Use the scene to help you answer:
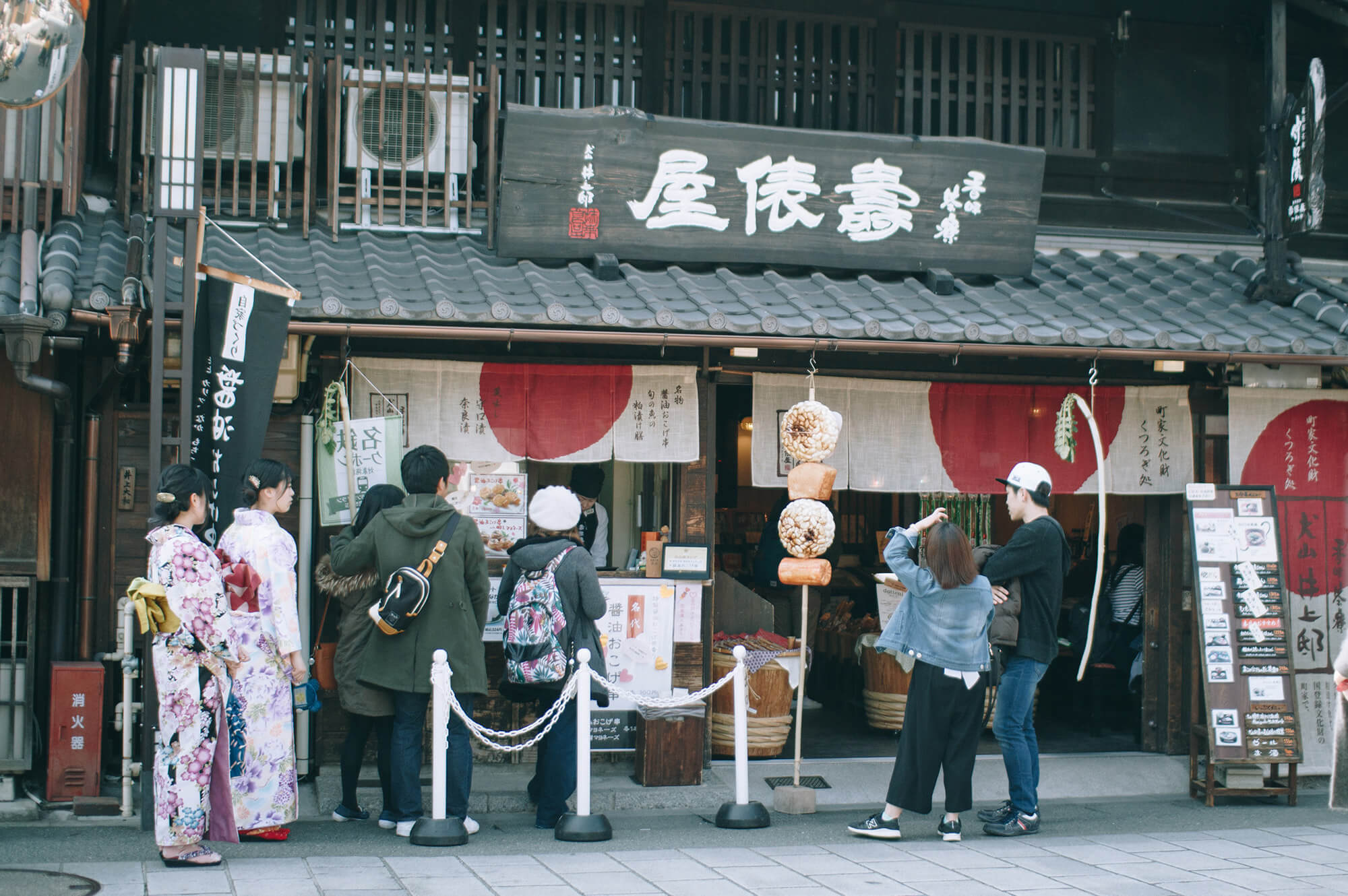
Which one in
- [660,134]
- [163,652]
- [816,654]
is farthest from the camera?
[816,654]

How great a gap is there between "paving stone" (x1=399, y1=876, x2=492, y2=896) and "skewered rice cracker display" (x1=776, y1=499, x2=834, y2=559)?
3216 millimetres

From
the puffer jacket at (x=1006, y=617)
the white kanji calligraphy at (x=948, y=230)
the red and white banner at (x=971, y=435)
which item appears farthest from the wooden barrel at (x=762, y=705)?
the white kanji calligraphy at (x=948, y=230)

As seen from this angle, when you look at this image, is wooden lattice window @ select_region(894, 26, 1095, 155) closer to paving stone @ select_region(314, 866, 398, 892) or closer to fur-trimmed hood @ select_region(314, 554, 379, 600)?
fur-trimmed hood @ select_region(314, 554, 379, 600)

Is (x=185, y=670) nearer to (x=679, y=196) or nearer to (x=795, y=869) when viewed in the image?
(x=795, y=869)

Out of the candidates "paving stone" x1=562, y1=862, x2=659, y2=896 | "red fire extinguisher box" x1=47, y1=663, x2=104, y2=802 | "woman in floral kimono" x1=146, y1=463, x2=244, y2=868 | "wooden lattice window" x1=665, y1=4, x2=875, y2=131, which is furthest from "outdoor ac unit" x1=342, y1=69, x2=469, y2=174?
"paving stone" x1=562, y1=862, x2=659, y2=896

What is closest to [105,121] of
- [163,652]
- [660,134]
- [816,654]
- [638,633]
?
[660,134]

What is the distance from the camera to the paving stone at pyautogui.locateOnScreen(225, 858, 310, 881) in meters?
6.50

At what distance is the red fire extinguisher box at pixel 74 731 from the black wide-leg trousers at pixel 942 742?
5.26m

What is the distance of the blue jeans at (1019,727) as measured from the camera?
26.5 ft

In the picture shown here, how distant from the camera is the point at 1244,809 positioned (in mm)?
9188

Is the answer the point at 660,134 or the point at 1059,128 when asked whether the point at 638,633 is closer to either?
the point at 660,134

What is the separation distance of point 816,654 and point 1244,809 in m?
5.10

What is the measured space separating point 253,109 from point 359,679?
4859mm

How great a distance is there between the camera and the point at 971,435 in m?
10.0
